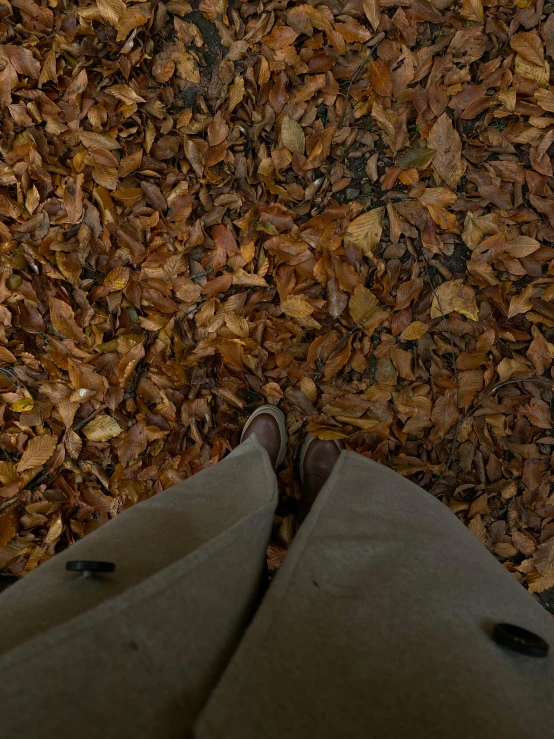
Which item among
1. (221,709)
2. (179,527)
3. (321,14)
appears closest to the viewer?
(221,709)

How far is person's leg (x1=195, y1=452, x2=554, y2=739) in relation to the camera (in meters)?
0.57

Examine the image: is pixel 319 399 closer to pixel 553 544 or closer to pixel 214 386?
pixel 214 386

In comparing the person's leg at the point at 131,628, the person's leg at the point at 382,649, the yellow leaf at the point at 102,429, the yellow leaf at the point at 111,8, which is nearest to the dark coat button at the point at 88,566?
the person's leg at the point at 131,628

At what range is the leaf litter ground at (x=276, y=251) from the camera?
1.46 metres

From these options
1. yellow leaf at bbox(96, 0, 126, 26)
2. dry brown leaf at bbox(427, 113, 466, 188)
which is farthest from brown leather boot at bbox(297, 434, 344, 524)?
yellow leaf at bbox(96, 0, 126, 26)

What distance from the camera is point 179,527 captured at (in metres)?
0.89

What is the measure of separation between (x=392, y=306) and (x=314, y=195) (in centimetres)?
44

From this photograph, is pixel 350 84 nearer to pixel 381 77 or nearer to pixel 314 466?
pixel 381 77

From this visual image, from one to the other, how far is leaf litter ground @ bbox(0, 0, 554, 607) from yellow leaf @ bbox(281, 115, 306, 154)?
14mm

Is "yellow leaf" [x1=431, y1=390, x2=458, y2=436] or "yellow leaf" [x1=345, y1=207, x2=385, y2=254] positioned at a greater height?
"yellow leaf" [x1=345, y1=207, x2=385, y2=254]

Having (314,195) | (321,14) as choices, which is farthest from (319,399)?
(321,14)

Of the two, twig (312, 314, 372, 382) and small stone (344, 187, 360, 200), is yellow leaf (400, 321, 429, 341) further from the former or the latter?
small stone (344, 187, 360, 200)

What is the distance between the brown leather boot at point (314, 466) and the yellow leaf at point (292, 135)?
94 centimetres

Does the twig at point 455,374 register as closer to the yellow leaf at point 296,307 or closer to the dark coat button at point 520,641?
the yellow leaf at point 296,307
